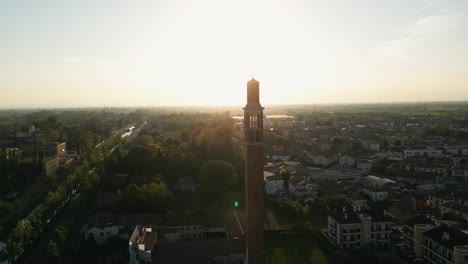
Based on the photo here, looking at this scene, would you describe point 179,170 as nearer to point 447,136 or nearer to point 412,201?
point 412,201

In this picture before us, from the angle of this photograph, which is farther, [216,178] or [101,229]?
[216,178]

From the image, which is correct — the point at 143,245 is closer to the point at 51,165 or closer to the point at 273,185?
the point at 273,185

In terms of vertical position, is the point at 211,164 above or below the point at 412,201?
above

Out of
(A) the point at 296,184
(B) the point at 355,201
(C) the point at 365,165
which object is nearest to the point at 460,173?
(C) the point at 365,165

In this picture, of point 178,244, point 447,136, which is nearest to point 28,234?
point 178,244

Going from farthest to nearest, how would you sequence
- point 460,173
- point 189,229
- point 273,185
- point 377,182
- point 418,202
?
point 460,173, point 377,182, point 273,185, point 418,202, point 189,229

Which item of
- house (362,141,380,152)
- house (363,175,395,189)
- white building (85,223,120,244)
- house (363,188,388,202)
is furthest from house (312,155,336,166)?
white building (85,223,120,244)
